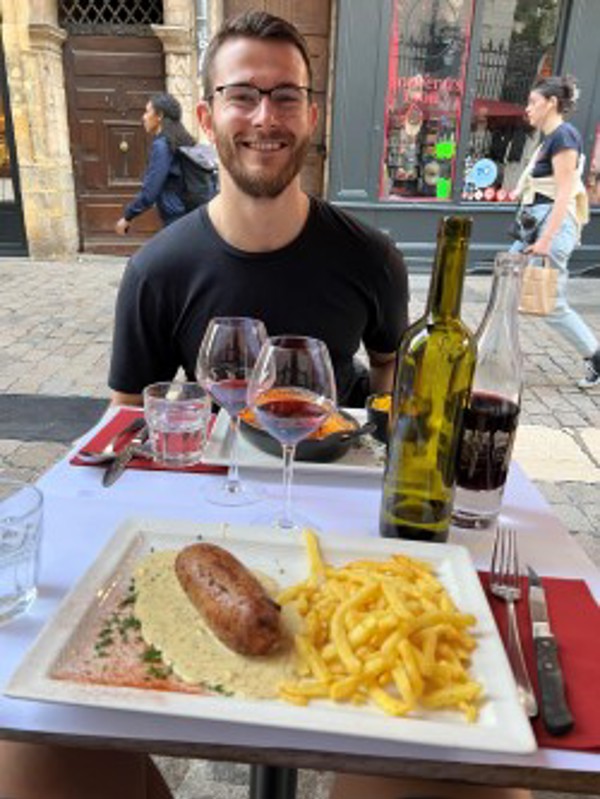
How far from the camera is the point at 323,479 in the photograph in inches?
60.5

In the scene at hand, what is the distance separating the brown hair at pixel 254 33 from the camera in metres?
2.17

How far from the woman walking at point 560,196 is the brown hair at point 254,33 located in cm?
327

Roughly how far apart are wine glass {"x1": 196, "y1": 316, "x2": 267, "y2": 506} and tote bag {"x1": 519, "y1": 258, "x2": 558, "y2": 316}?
372 cm

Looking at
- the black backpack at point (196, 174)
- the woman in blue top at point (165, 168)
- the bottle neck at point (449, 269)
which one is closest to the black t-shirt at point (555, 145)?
the black backpack at point (196, 174)

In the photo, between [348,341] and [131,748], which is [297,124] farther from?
[131,748]

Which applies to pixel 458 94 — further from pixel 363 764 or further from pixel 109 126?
pixel 363 764

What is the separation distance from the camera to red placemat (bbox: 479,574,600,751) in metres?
0.86

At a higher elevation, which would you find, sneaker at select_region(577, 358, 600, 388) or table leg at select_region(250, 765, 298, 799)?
table leg at select_region(250, 765, 298, 799)

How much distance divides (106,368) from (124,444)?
3809 millimetres

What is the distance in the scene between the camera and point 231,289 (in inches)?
89.0

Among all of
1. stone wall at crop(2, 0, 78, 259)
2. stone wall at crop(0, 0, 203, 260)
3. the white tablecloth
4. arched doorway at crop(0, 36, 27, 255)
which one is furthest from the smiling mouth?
arched doorway at crop(0, 36, 27, 255)

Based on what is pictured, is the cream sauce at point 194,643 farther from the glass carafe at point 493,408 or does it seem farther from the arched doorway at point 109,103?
the arched doorway at point 109,103

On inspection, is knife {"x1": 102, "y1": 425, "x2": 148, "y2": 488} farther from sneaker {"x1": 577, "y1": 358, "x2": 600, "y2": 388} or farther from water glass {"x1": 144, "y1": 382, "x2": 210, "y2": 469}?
sneaker {"x1": 577, "y1": 358, "x2": 600, "y2": 388}

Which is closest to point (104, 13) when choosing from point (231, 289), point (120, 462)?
point (231, 289)
